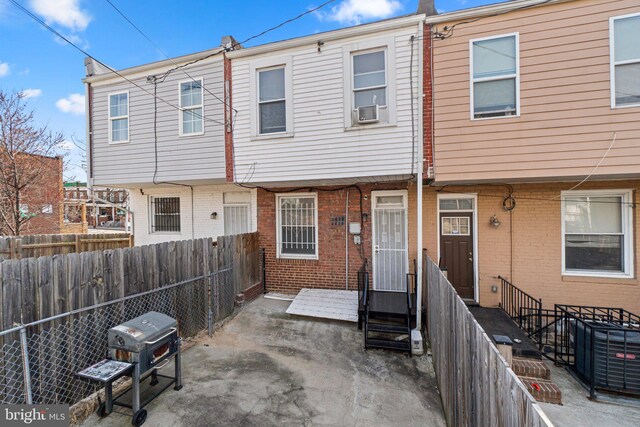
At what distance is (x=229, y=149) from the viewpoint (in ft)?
23.3

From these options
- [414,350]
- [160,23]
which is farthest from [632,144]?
[160,23]

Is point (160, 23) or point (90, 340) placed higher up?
point (160, 23)

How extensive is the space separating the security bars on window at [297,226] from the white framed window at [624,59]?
6430 millimetres

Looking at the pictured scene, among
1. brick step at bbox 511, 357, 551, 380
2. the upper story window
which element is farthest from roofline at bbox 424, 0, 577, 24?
brick step at bbox 511, 357, 551, 380

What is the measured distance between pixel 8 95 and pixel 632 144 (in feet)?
62.4

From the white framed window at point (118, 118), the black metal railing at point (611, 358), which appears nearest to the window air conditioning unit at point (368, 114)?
the black metal railing at point (611, 358)

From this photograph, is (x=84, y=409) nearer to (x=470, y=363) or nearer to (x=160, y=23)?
(x=470, y=363)

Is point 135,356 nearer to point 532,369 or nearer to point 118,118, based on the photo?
point 532,369

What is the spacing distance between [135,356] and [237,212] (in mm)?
5832

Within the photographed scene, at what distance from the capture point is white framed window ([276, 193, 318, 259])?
7805mm

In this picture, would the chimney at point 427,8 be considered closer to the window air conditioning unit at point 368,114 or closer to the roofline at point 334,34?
the roofline at point 334,34

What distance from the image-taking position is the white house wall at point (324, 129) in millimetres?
5875

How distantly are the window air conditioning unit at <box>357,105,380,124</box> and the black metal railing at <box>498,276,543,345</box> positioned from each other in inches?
182

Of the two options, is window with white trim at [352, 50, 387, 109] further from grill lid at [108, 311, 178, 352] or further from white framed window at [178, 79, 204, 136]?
grill lid at [108, 311, 178, 352]
